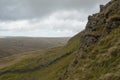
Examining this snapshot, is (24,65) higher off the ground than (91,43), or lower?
lower

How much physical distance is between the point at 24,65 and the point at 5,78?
19.6 meters

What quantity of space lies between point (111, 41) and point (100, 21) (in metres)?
20.2

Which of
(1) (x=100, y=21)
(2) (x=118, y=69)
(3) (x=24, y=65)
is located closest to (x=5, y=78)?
(3) (x=24, y=65)

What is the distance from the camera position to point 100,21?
206ft

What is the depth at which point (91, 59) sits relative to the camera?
43562 mm

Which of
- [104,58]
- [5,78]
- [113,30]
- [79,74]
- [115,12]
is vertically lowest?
[5,78]

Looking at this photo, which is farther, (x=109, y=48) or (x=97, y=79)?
(x=109, y=48)

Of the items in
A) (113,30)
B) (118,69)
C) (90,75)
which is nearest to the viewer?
(118,69)

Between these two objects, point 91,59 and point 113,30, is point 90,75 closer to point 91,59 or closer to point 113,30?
point 91,59

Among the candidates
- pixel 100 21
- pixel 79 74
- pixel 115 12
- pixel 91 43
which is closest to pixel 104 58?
pixel 79 74

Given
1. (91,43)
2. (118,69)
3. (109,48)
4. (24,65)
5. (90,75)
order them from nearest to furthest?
(118,69)
(90,75)
(109,48)
(91,43)
(24,65)

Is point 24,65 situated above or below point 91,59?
below

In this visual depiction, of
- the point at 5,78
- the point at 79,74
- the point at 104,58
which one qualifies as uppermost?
the point at 104,58

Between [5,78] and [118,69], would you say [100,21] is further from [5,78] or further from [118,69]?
[5,78]
